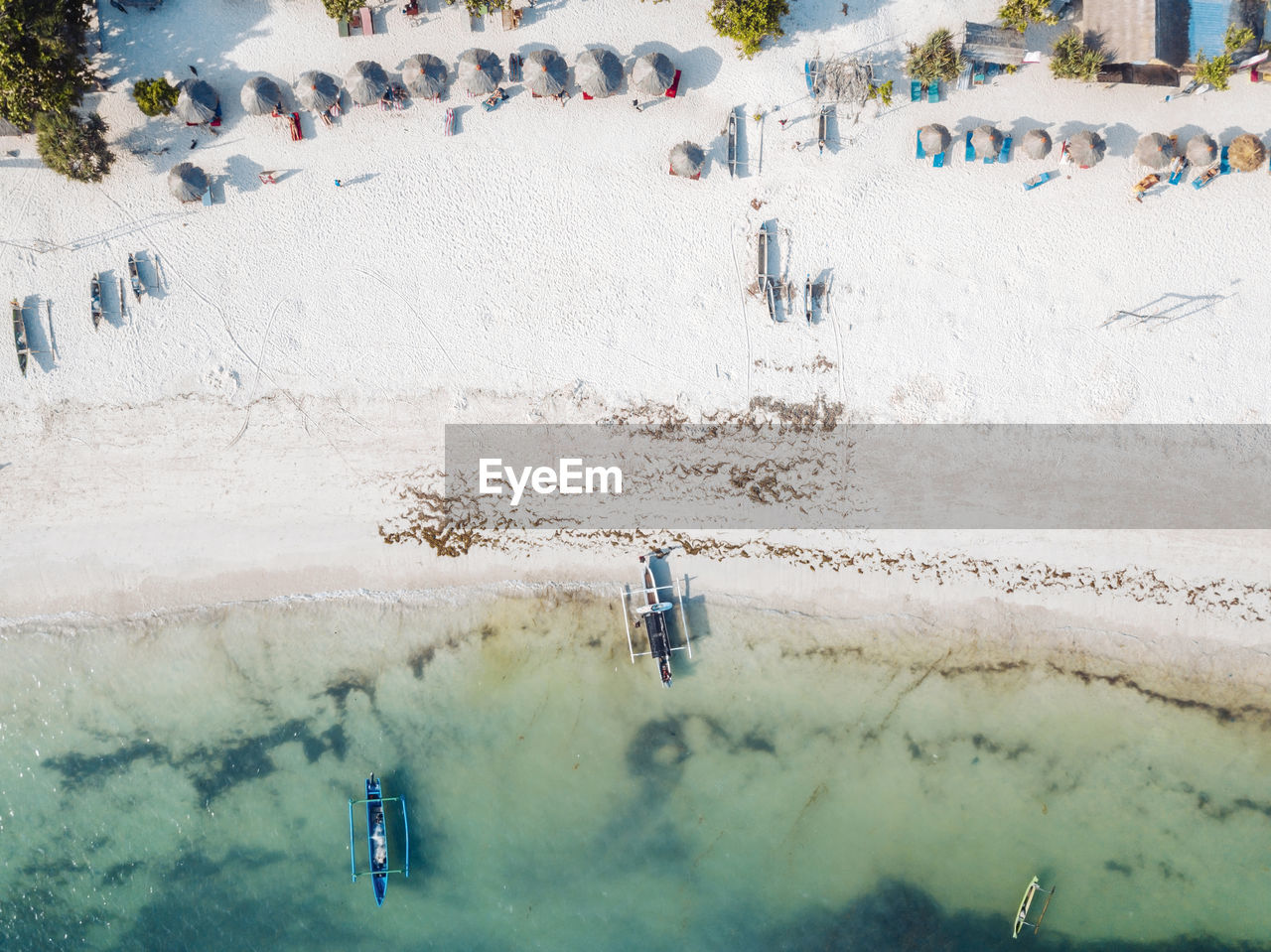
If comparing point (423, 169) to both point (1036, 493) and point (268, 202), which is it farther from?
point (1036, 493)

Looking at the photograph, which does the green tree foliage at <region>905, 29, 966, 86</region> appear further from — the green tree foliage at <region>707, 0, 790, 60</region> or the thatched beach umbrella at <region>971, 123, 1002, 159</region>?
the green tree foliage at <region>707, 0, 790, 60</region>

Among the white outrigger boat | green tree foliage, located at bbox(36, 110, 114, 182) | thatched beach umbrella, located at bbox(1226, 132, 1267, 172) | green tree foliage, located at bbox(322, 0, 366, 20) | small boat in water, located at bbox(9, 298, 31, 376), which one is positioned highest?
green tree foliage, located at bbox(322, 0, 366, 20)

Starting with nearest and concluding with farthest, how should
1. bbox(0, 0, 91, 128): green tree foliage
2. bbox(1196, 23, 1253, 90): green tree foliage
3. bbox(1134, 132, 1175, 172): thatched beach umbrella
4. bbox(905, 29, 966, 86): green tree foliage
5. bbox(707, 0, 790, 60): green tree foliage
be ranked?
bbox(0, 0, 91, 128): green tree foliage → bbox(1196, 23, 1253, 90): green tree foliage → bbox(707, 0, 790, 60): green tree foliage → bbox(1134, 132, 1175, 172): thatched beach umbrella → bbox(905, 29, 966, 86): green tree foliage

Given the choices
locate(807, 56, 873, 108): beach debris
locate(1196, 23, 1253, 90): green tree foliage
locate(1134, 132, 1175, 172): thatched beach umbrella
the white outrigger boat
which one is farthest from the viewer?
the white outrigger boat

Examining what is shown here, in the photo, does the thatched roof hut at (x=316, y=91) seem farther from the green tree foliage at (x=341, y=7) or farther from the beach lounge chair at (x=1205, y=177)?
the beach lounge chair at (x=1205, y=177)

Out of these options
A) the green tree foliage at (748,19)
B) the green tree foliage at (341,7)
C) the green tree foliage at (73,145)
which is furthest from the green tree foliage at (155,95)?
the green tree foliage at (748,19)
